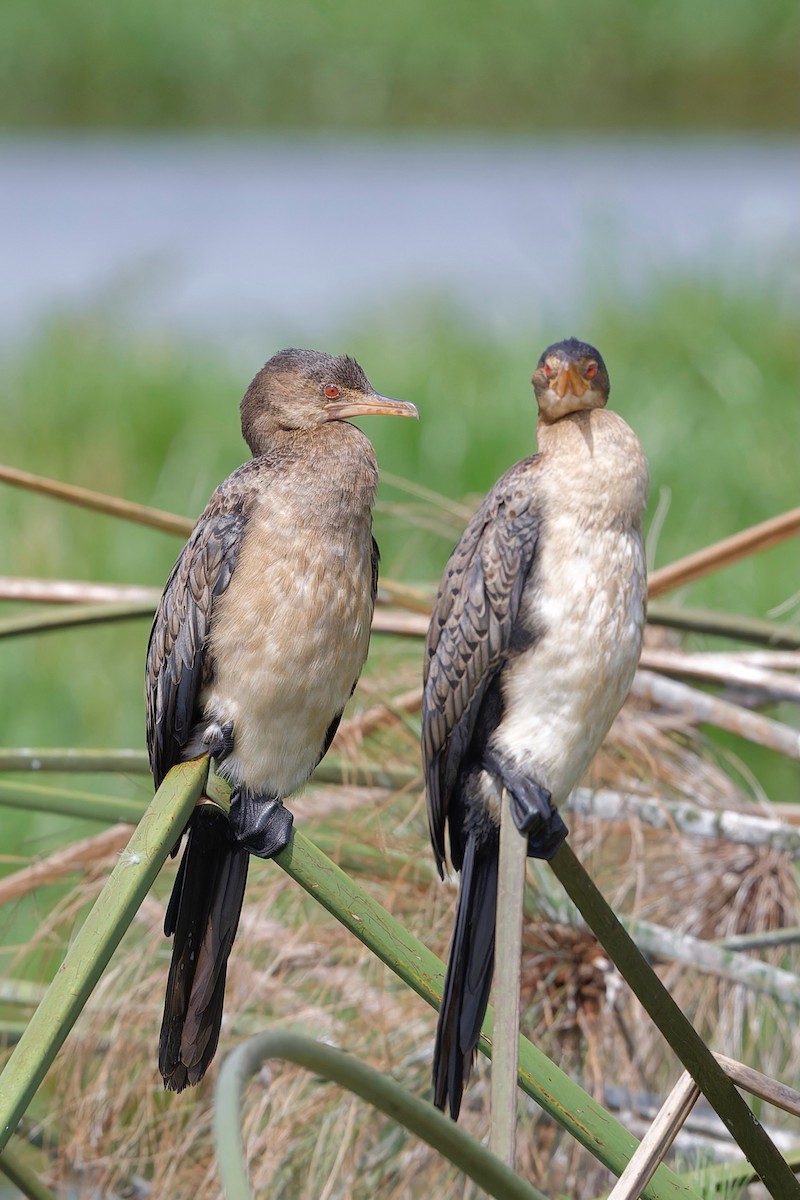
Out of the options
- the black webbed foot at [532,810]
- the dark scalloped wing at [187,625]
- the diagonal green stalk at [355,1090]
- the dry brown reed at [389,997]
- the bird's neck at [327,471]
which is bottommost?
the dry brown reed at [389,997]

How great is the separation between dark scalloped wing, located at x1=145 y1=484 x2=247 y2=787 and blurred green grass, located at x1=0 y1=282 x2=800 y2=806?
2069 mm

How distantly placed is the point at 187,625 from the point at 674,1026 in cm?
65

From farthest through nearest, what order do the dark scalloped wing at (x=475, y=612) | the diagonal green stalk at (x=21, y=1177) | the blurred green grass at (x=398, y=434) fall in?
the blurred green grass at (x=398, y=434) → the dark scalloped wing at (x=475, y=612) → the diagonal green stalk at (x=21, y=1177)

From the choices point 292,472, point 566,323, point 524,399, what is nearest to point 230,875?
point 292,472

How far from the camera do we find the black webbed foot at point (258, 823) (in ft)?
4.79

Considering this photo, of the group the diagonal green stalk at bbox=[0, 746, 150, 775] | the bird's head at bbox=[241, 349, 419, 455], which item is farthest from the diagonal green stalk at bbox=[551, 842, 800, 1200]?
the diagonal green stalk at bbox=[0, 746, 150, 775]

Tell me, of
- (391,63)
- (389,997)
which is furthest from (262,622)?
(391,63)

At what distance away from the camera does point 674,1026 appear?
125 cm

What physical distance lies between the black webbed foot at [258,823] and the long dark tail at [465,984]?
9.0 inches

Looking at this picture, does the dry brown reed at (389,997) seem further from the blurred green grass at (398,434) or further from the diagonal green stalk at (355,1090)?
the blurred green grass at (398,434)

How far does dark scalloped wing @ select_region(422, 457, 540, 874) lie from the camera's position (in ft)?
5.35

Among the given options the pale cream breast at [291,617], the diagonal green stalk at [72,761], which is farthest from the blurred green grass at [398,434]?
the pale cream breast at [291,617]

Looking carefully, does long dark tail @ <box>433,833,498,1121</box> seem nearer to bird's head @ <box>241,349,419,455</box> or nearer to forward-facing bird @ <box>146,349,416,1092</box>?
forward-facing bird @ <box>146,349,416,1092</box>

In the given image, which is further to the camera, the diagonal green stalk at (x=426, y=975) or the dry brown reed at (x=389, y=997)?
the dry brown reed at (x=389, y=997)
